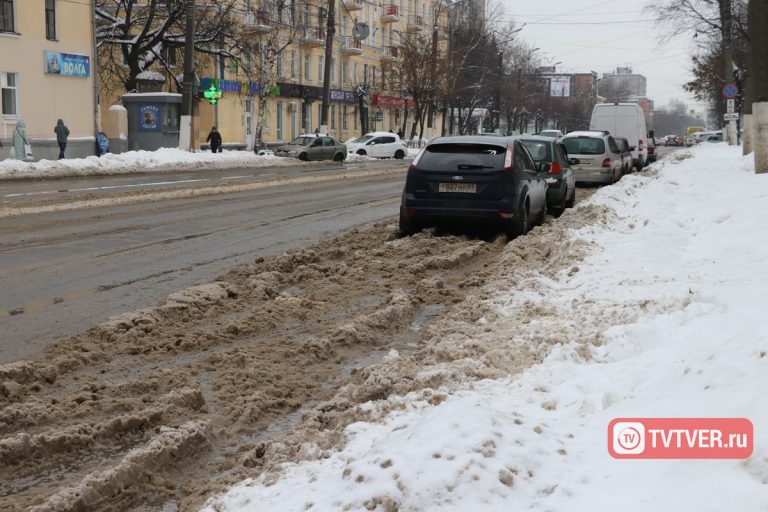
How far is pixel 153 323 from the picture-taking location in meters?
6.88

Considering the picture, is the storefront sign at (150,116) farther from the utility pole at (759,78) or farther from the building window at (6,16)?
the utility pole at (759,78)

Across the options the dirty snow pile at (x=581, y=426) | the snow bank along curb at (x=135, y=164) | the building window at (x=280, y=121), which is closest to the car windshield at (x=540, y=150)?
the dirty snow pile at (x=581, y=426)

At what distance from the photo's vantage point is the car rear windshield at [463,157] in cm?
1193

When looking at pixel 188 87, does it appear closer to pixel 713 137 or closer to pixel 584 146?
pixel 584 146

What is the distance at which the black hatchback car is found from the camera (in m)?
11.8

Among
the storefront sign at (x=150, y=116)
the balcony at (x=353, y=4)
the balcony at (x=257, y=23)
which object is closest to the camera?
the storefront sign at (x=150, y=116)

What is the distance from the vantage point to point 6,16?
108ft

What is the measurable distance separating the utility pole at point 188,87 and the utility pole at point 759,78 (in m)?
21.1

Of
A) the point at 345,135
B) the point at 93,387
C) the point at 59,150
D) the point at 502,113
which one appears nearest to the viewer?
the point at 93,387

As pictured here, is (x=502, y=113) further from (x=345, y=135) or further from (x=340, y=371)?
(x=340, y=371)

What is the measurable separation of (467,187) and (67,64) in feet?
93.6

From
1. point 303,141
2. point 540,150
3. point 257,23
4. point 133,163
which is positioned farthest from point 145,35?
point 540,150

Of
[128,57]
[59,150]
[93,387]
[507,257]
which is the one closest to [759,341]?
[93,387]

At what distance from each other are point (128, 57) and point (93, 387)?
3973 centimetres
